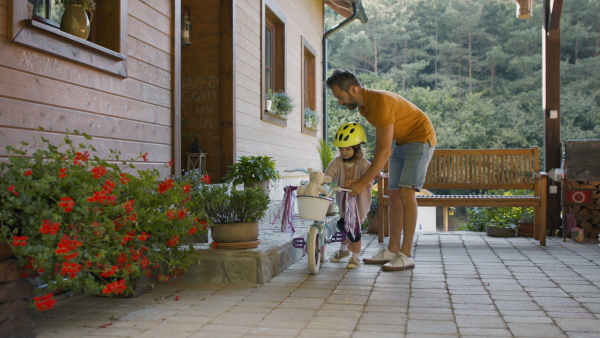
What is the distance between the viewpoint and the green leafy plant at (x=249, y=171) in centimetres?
519

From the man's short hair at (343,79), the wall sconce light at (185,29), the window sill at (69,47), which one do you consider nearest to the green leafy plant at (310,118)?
the wall sconce light at (185,29)

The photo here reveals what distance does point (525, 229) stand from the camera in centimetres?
668

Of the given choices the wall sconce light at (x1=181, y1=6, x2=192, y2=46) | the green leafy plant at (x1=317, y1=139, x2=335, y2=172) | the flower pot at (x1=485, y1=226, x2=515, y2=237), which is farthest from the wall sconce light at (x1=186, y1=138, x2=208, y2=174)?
the green leafy plant at (x1=317, y1=139, x2=335, y2=172)

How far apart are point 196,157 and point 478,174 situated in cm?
310

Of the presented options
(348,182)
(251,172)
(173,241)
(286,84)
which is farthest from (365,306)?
(286,84)

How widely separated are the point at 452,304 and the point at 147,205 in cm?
167

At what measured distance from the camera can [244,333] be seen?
8.36ft

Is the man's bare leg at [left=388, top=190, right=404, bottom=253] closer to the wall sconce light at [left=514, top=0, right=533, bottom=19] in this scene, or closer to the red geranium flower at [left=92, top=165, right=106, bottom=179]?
the red geranium flower at [left=92, top=165, right=106, bottom=179]

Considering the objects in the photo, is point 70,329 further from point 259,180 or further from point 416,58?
point 416,58

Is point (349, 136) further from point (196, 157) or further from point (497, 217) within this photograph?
point (497, 217)

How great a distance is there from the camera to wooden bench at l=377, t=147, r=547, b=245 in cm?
606

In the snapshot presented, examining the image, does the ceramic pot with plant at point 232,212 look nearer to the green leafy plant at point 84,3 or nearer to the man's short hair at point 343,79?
the man's short hair at point 343,79

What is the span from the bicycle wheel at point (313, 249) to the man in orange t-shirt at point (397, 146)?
0.39 metres

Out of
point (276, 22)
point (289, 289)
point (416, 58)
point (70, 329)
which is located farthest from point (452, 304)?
point (416, 58)
